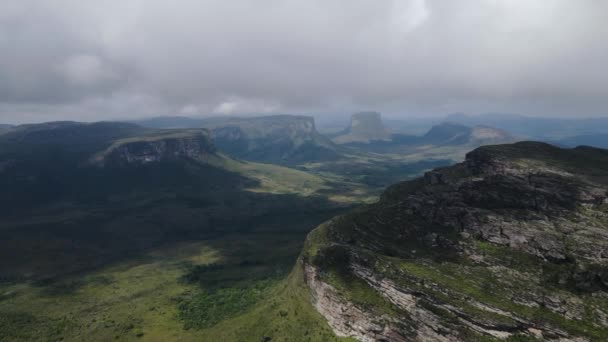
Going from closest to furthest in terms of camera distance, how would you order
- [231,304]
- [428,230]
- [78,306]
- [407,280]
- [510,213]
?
[407,280] < [510,213] < [428,230] < [231,304] < [78,306]

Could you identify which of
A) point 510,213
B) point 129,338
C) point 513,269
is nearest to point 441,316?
point 513,269

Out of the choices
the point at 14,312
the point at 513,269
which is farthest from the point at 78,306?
the point at 513,269

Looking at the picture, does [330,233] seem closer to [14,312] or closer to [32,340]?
[32,340]

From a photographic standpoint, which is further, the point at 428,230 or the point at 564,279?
the point at 428,230

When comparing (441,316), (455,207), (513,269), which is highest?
(455,207)

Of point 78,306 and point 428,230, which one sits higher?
point 428,230

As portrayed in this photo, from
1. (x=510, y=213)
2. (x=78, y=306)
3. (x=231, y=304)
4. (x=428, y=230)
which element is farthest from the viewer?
(x=78, y=306)

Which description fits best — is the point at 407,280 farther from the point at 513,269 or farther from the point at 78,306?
the point at 78,306
